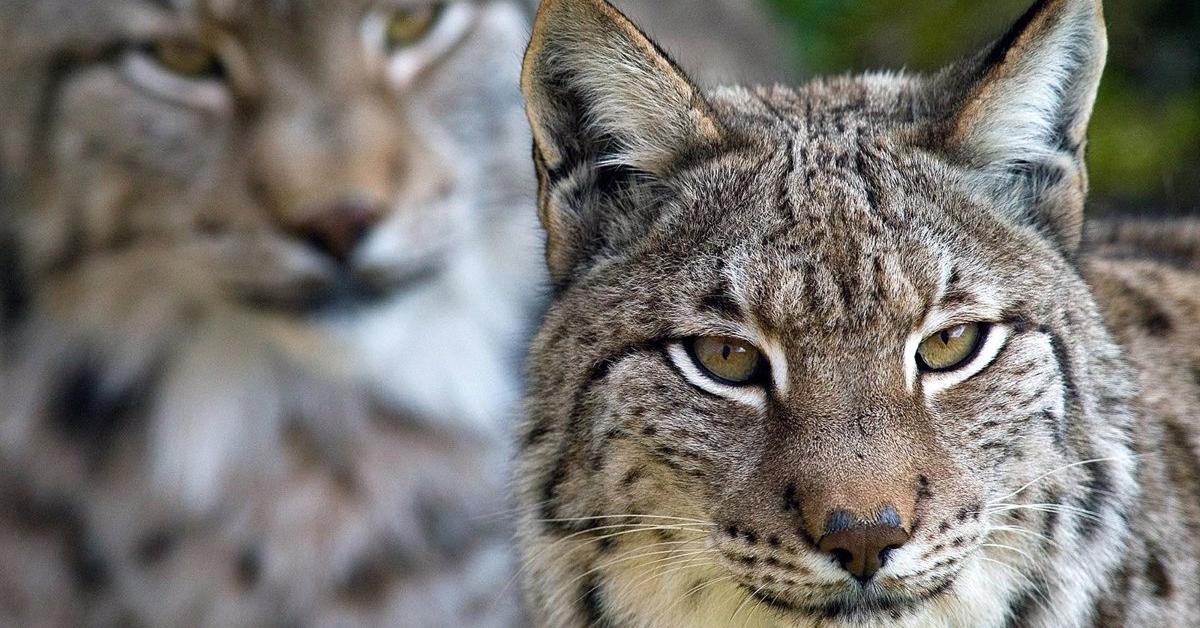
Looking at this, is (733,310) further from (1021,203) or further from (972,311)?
(1021,203)

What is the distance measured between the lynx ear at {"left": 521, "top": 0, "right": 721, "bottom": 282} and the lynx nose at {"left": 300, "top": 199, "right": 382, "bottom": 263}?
3.78 ft

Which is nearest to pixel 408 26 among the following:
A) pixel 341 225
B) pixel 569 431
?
pixel 341 225

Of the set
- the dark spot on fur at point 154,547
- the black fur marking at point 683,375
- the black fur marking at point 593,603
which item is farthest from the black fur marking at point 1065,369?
the dark spot on fur at point 154,547

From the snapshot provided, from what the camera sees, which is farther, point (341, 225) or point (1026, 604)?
point (341, 225)

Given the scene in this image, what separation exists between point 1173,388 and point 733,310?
1.22 m

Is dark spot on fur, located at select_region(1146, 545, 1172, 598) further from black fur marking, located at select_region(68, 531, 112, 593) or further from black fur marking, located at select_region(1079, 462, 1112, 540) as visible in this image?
black fur marking, located at select_region(68, 531, 112, 593)

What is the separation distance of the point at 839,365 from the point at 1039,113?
73cm

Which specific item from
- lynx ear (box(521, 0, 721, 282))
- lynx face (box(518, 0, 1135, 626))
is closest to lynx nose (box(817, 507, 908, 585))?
lynx face (box(518, 0, 1135, 626))

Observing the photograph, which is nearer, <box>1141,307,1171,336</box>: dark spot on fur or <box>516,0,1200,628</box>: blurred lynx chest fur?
<box>516,0,1200,628</box>: blurred lynx chest fur

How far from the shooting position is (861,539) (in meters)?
2.73

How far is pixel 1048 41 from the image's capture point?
10.1ft

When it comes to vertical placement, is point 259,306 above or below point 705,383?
above

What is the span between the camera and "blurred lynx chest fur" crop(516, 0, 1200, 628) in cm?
286

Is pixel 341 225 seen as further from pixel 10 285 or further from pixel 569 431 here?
pixel 569 431
